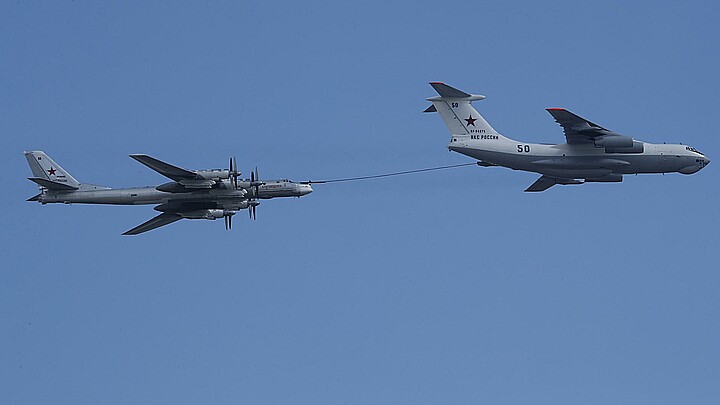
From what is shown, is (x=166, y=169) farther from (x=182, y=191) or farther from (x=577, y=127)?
(x=577, y=127)

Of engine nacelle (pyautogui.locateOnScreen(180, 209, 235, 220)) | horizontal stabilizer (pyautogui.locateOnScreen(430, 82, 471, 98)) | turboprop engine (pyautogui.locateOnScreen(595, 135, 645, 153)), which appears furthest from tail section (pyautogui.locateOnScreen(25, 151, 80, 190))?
turboprop engine (pyautogui.locateOnScreen(595, 135, 645, 153))

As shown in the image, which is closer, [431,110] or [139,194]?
[139,194]

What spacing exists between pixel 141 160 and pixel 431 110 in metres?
17.5

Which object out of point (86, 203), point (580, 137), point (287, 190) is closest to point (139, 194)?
point (86, 203)

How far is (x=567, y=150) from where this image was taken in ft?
221

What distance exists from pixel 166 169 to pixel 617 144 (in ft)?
77.7

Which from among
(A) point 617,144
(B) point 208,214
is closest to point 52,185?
(B) point 208,214

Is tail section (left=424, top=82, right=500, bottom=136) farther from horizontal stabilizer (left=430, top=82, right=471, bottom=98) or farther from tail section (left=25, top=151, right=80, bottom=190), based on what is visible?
tail section (left=25, top=151, right=80, bottom=190)

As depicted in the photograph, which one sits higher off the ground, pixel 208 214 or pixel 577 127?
pixel 577 127

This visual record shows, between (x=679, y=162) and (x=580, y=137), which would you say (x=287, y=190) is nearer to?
(x=580, y=137)

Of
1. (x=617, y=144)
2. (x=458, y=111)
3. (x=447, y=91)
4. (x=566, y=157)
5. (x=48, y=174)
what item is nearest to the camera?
(x=48, y=174)

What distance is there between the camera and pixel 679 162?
69250mm

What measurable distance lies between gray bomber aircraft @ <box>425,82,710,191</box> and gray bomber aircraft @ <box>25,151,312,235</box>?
10335mm

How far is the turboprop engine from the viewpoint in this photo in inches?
2628
